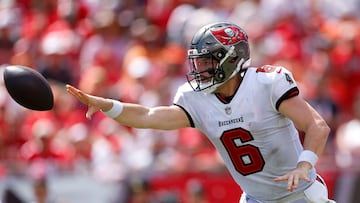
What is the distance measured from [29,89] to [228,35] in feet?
3.79

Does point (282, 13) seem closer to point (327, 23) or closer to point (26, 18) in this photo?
point (327, 23)

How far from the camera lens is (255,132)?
5508mm

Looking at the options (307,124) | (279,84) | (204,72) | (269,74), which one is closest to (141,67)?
(204,72)

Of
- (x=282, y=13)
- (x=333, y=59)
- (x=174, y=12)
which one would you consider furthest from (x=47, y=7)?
(x=333, y=59)

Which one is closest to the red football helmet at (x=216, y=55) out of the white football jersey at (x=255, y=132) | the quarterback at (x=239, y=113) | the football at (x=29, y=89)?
the quarterback at (x=239, y=113)

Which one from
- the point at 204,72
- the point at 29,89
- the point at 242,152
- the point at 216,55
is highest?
the point at 216,55

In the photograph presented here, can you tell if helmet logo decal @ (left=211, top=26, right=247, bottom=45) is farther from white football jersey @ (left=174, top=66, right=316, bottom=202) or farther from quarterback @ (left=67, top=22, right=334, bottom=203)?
white football jersey @ (left=174, top=66, right=316, bottom=202)

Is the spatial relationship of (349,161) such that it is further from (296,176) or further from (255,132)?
(296,176)

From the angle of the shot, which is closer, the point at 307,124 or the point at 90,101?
the point at 307,124

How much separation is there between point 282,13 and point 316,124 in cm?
523

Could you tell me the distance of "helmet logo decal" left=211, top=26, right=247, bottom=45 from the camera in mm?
5556

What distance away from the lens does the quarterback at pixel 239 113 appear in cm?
549

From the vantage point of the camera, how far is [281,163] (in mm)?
5590

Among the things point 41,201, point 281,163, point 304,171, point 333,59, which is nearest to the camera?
point 304,171
